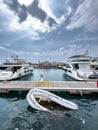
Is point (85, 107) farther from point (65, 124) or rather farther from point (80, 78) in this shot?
point (80, 78)

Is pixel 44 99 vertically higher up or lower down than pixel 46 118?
higher up

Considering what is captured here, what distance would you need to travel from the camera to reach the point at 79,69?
107 ft

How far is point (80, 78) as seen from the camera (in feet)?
91.2

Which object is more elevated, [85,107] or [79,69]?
[79,69]

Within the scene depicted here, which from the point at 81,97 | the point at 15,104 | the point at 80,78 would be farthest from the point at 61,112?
the point at 80,78

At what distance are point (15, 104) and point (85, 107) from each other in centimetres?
578

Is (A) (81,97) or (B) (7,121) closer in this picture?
(B) (7,121)

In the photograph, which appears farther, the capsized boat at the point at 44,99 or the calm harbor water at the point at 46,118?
the capsized boat at the point at 44,99

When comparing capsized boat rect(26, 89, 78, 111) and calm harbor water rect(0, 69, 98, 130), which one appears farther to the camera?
capsized boat rect(26, 89, 78, 111)

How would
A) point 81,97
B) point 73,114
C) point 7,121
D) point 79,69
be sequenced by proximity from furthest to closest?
point 79,69 → point 81,97 → point 73,114 → point 7,121

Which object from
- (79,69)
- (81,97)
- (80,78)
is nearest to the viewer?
(81,97)

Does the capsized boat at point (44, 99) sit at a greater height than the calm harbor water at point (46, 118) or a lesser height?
greater

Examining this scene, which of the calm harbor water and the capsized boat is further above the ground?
the capsized boat

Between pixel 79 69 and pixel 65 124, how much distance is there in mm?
23442
